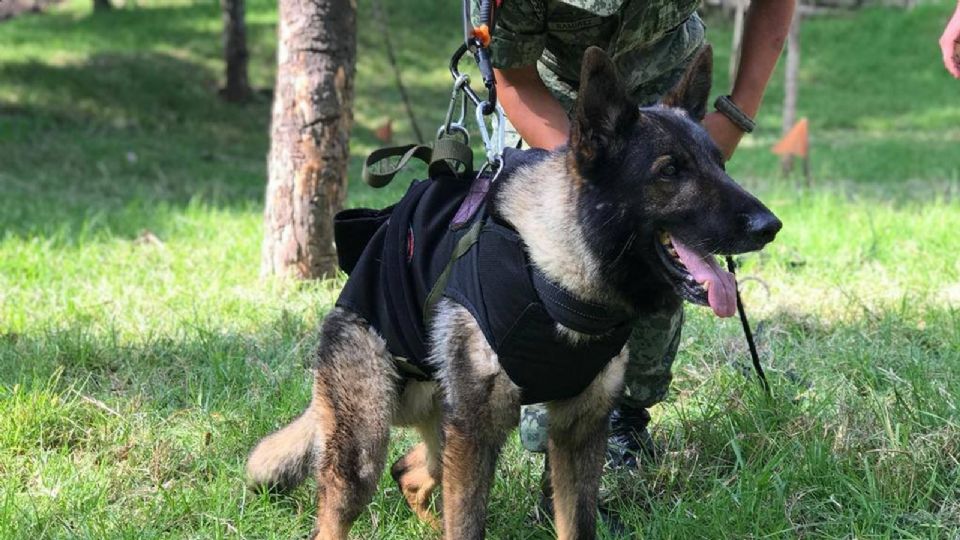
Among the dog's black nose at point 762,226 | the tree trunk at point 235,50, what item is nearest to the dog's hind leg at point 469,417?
the dog's black nose at point 762,226

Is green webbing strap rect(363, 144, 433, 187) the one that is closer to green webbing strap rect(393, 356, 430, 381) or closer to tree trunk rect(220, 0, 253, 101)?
green webbing strap rect(393, 356, 430, 381)

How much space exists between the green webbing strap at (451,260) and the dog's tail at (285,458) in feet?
2.00

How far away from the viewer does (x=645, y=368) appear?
132 inches

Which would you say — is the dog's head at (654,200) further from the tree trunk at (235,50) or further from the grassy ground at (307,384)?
the tree trunk at (235,50)

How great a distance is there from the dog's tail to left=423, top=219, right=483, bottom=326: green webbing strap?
610 millimetres

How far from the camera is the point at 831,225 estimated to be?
6.49 meters

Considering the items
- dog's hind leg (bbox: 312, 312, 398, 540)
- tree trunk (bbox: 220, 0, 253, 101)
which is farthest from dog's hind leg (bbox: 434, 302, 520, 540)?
tree trunk (bbox: 220, 0, 253, 101)

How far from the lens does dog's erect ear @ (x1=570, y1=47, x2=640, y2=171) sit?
93.7 inches

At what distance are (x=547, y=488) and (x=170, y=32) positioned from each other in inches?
716

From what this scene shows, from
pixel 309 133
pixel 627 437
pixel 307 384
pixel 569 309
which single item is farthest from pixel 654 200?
pixel 309 133

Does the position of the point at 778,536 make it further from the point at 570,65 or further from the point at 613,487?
the point at 570,65

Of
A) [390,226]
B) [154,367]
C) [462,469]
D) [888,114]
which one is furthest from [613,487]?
[888,114]

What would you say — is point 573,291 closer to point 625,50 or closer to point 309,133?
point 625,50

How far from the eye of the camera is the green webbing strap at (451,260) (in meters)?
2.63
